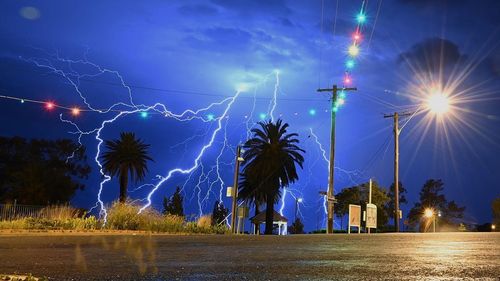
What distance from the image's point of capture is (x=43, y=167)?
45.2 m

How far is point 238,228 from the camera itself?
103ft

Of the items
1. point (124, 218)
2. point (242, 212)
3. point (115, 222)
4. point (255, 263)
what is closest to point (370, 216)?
point (242, 212)

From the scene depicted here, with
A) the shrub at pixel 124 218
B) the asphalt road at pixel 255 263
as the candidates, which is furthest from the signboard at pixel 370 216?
the asphalt road at pixel 255 263

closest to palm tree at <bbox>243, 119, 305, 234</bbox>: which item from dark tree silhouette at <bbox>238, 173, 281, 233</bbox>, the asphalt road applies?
dark tree silhouette at <bbox>238, 173, 281, 233</bbox>

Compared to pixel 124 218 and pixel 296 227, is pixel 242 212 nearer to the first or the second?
pixel 124 218

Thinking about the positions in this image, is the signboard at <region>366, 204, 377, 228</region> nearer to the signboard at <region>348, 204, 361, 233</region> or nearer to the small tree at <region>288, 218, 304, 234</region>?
the signboard at <region>348, 204, 361, 233</region>

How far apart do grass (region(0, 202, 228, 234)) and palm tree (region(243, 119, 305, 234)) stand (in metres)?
17.7

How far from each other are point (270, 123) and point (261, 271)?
36.7 m

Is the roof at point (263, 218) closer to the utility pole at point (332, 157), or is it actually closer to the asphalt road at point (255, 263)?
→ the utility pole at point (332, 157)

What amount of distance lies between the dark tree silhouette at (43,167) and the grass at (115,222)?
68.1 feet

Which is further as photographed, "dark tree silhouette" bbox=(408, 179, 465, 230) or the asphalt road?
"dark tree silhouette" bbox=(408, 179, 465, 230)

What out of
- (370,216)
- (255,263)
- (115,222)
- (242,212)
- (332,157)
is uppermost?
(332,157)

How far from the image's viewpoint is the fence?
2306cm

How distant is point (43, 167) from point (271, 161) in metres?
18.4
